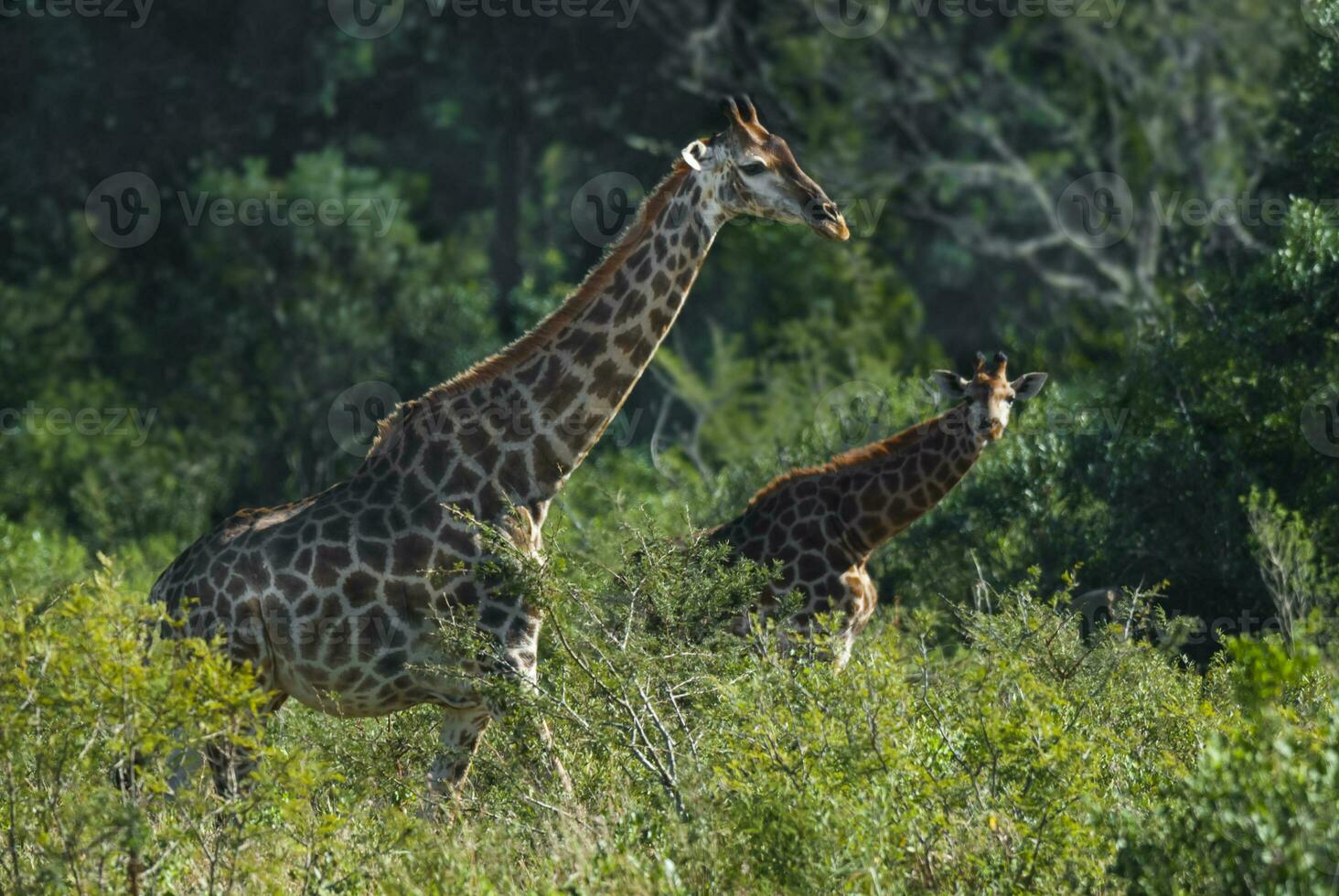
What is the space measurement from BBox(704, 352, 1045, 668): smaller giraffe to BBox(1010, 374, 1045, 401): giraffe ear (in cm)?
53

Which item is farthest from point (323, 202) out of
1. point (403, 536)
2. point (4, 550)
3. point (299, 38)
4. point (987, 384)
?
point (403, 536)

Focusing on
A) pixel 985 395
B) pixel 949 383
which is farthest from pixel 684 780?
pixel 949 383

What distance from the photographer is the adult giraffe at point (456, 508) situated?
8695 millimetres

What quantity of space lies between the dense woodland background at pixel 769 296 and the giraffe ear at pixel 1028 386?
4.27ft

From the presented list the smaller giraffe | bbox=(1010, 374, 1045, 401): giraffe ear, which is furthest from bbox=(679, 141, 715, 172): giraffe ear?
bbox=(1010, 374, 1045, 401): giraffe ear

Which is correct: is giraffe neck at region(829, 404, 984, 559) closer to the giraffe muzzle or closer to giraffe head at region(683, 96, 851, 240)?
giraffe head at region(683, 96, 851, 240)

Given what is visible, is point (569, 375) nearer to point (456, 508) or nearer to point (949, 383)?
point (456, 508)

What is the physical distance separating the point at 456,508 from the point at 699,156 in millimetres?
2163

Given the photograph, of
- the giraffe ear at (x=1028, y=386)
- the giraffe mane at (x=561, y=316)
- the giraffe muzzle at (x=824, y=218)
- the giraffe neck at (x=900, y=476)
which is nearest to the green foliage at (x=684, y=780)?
the giraffe mane at (x=561, y=316)

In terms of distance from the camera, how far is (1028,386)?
12383 mm

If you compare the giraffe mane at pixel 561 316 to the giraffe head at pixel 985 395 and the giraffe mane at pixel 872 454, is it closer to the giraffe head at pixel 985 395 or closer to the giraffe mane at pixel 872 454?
the giraffe mane at pixel 872 454

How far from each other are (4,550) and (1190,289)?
1062cm

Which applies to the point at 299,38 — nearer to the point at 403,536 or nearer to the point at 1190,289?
the point at 1190,289

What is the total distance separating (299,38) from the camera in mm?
29688
